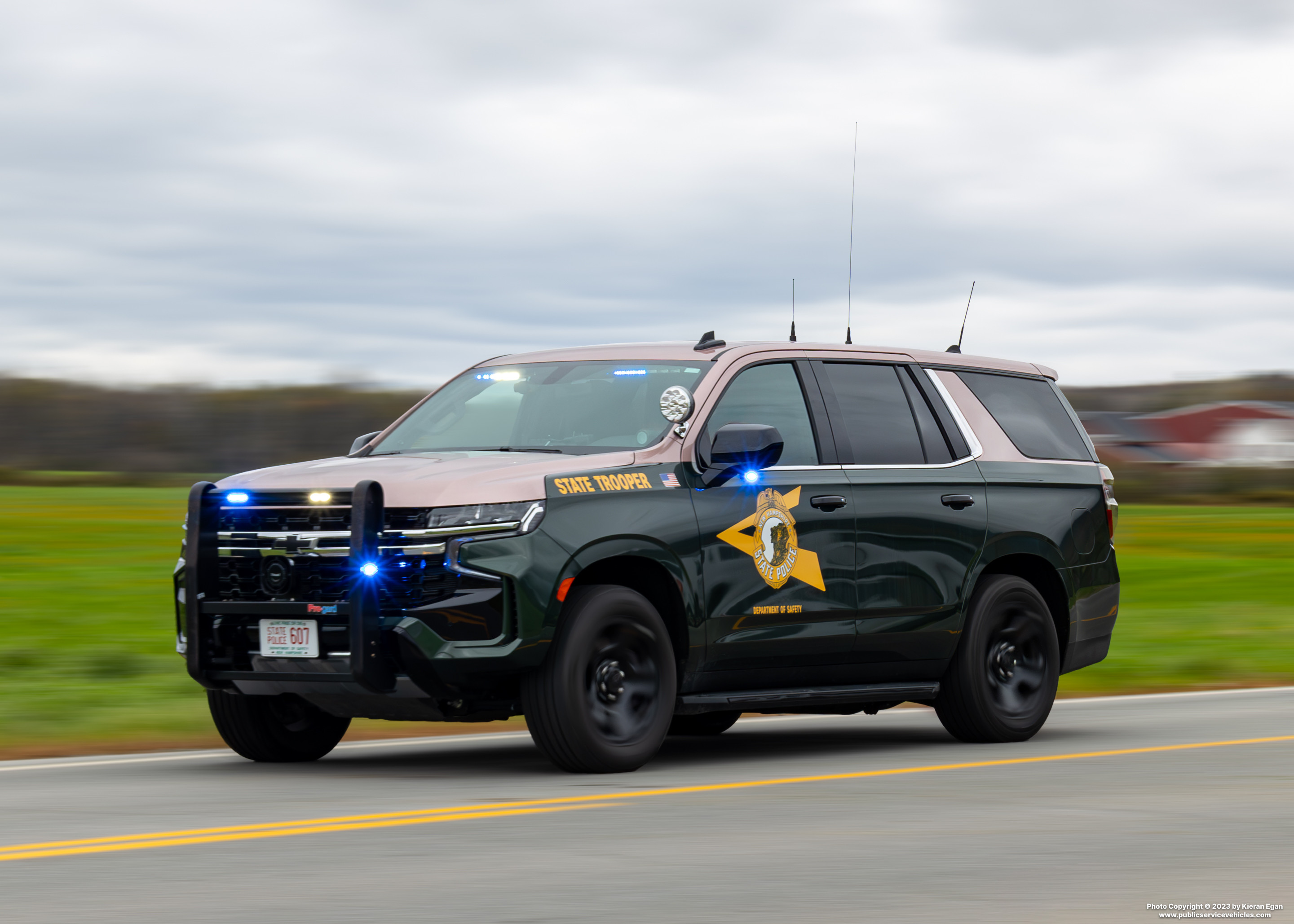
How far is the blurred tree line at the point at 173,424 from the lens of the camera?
161ft

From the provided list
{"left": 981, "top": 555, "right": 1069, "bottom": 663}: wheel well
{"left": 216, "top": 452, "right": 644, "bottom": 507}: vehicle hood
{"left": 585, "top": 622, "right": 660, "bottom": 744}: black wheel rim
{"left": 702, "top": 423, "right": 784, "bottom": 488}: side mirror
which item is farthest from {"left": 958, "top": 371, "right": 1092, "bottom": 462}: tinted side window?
{"left": 585, "top": 622, "right": 660, "bottom": 744}: black wheel rim

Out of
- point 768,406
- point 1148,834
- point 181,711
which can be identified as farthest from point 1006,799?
point 181,711

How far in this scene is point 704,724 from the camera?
1213 centimetres

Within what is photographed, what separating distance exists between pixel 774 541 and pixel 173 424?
41660mm

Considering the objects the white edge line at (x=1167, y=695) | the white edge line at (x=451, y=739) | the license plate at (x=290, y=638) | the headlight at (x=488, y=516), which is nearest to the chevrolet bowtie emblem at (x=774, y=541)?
the headlight at (x=488, y=516)

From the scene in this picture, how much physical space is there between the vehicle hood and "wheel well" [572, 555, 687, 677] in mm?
480

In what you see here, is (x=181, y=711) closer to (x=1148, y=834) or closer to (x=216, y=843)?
(x=216, y=843)

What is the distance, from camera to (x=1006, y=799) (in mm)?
8938

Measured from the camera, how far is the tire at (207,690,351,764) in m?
10.3

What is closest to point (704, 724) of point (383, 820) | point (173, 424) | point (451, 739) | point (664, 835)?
point (451, 739)

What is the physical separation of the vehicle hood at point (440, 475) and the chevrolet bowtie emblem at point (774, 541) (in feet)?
2.51

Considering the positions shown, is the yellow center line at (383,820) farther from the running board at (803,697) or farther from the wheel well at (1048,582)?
the wheel well at (1048,582)

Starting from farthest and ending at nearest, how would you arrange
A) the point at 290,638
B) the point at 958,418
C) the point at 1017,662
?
the point at 1017,662
the point at 958,418
the point at 290,638

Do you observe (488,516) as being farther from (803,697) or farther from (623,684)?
(803,697)
